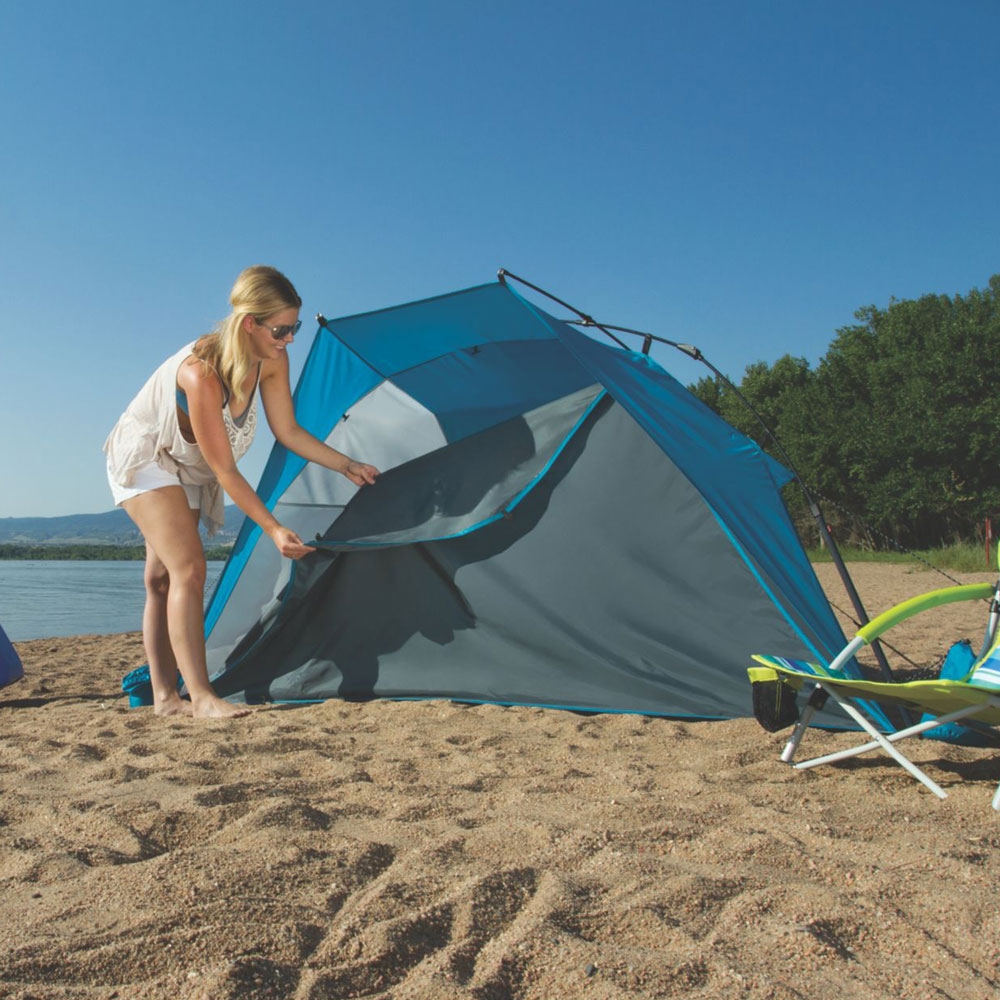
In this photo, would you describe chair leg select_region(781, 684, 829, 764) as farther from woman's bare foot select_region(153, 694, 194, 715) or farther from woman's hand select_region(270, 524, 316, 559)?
woman's bare foot select_region(153, 694, 194, 715)

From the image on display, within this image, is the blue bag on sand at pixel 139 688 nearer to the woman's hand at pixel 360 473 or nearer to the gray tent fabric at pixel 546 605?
the gray tent fabric at pixel 546 605

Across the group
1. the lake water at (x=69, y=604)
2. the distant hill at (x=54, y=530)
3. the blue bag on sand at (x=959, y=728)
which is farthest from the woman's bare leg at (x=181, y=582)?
the distant hill at (x=54, y=530)

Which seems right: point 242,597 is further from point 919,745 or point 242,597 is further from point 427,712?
point 919,745

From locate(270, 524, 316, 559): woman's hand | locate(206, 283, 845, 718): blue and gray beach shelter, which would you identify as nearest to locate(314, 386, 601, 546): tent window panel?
locate(206, 283, 845, 718): blue and gray beach shelter

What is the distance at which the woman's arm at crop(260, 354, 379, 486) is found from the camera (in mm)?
3468

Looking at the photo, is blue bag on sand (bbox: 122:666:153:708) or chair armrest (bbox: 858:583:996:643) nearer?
chair armrest (bbox: 858:583:996:643)

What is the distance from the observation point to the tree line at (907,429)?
17844mm

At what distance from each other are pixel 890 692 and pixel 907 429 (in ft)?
57.6

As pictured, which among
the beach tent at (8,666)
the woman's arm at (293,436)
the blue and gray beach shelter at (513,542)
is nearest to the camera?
the blue and gray beach shelter at (513,542)

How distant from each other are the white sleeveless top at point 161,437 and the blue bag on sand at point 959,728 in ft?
8.19

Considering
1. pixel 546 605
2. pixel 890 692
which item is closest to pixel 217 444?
pixel 546 605

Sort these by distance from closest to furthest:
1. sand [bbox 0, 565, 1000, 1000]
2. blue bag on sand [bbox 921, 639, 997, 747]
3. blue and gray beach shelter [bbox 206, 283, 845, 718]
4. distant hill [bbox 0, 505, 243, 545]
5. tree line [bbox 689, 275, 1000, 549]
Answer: sand [bbox 0, 565, 1000, 1000] → blue bag on sand [bbox 921, 639, 997, 747] → blue and gray beach shelter [bbox 206, 283, 845, 718] → tree line [bbox 689, 275, 1000, 549] → distant hill [bbox 0, 505, 243, 545]

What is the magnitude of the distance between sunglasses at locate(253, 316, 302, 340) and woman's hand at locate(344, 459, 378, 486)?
0.59 m

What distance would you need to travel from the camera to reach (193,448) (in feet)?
10.5
